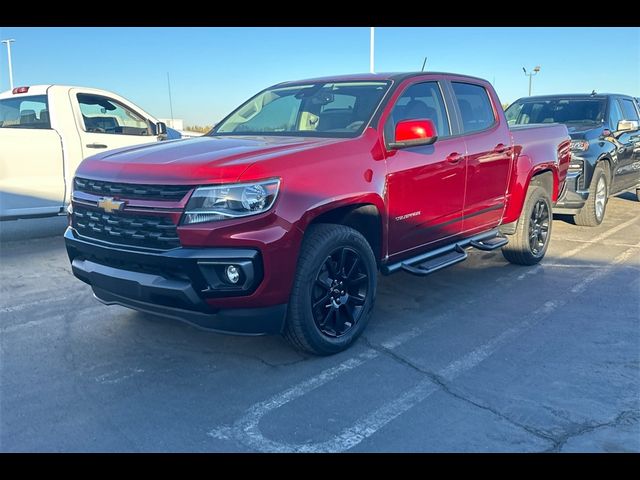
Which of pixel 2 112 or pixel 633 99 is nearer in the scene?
pixel 2 112

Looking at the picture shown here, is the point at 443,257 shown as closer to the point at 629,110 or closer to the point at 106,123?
the point at 106,123

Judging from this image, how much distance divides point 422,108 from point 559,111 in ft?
17.2

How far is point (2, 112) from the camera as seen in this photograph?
7.65 metres

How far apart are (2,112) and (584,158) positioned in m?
8.06

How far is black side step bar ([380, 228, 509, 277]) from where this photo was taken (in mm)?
4352

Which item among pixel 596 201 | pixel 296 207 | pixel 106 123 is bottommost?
pixel 596 201

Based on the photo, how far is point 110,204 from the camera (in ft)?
11.5

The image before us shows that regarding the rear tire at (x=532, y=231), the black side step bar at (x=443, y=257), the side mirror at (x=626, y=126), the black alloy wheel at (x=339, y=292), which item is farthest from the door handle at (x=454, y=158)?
the side mirror at (x=626, y=126)

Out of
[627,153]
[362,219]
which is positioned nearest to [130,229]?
[362,219]

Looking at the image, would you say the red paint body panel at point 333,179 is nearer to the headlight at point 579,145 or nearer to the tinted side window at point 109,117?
the headlight at point 579,145

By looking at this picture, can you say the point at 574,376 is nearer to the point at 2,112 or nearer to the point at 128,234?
the point at 128,234
